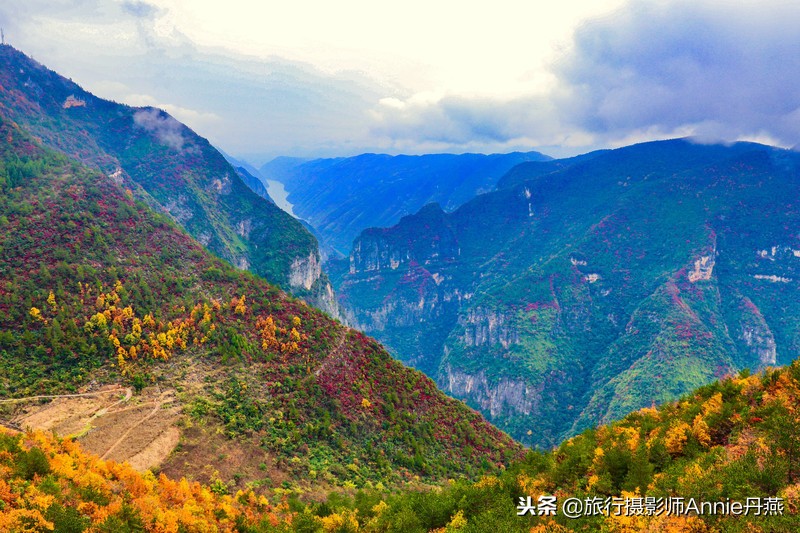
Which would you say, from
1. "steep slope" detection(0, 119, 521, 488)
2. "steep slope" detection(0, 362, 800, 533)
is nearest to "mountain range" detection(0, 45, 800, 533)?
"steep slope" detection(0, 362, 800, 533)

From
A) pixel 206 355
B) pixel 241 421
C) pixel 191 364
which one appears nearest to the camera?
pixel 241 421

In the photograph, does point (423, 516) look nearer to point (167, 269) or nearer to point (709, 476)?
point (709, 476)

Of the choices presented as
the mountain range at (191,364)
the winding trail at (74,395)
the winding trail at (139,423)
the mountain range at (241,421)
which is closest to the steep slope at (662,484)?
the mountain range at (241,421)

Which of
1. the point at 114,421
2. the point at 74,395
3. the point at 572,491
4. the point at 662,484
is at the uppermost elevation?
the point at 74,395

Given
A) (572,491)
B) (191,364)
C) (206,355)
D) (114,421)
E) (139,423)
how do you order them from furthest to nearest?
(206,355) → (191,364) → (139,423) → (114,421) → (572,491)

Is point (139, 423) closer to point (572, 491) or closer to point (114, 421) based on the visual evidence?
point (114, 421)

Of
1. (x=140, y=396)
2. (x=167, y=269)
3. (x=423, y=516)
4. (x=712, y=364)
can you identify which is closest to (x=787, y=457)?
(x=423, y=516)

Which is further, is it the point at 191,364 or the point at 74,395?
the point at 191,364

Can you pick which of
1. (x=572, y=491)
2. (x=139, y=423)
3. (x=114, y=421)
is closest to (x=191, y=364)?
(x=139, y=423)

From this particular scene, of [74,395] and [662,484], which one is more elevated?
[74,395]
